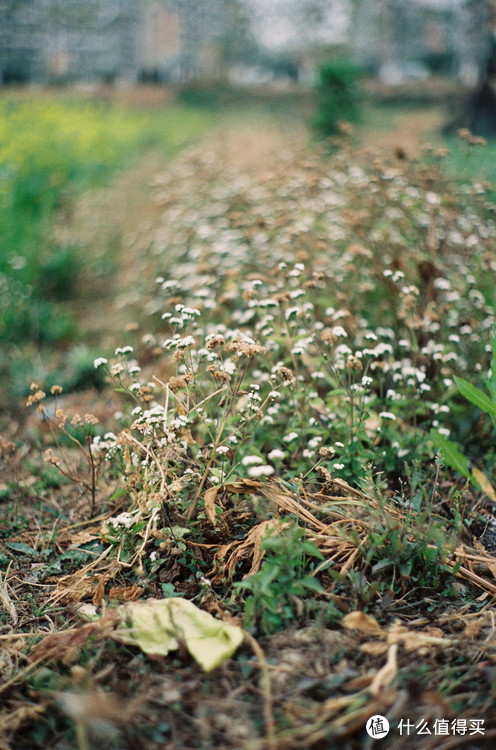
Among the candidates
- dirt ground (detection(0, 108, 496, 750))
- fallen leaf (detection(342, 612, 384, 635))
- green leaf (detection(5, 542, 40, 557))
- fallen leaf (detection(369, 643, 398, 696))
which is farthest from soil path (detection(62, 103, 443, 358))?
fallen leaf (detection(369, 643, 398, 696))

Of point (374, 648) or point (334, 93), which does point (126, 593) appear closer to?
point (374, 648)

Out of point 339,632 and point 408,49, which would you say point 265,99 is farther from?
point 339,632

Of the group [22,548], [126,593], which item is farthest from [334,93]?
[126,593]

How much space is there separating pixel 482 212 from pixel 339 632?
3069 millimetres

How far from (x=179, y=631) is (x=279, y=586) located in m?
0.32

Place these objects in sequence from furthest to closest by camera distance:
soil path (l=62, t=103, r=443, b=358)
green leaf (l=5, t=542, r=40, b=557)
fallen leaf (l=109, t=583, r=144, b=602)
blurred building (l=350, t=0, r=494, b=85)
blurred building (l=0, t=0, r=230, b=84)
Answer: blurred building (l=350, t=0, r=494, b=85), blurred building (l=0, t=0, r=230, b=84), soil path (l=62, t=103, r=443, b=358), green leaf (l=5, t=542, r=40, b=557), fallen leaf (l=109, t=583, r=144, b=602)

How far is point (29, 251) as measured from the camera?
5.96 m

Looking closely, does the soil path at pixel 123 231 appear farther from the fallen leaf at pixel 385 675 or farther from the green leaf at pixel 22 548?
the fallen leaf at pixel 385 675

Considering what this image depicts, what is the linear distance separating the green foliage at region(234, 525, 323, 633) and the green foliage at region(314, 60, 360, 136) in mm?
9509

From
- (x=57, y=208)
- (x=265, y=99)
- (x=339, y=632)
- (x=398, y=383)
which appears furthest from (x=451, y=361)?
(x=265, y=99)

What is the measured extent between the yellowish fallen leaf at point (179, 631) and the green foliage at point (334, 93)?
31.7 feet

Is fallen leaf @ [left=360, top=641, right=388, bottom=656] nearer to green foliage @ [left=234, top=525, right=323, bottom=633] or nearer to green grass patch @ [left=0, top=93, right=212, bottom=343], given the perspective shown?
green foliage @ [left=234, top=525, right=323, bottom=633]

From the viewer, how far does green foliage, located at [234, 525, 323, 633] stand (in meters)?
1.76

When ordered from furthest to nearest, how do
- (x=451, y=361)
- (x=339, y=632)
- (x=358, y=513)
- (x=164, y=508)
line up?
(x=451, y=361) < (x=164, y=508) < (x=358, y=513) < (x=339, y=632)
